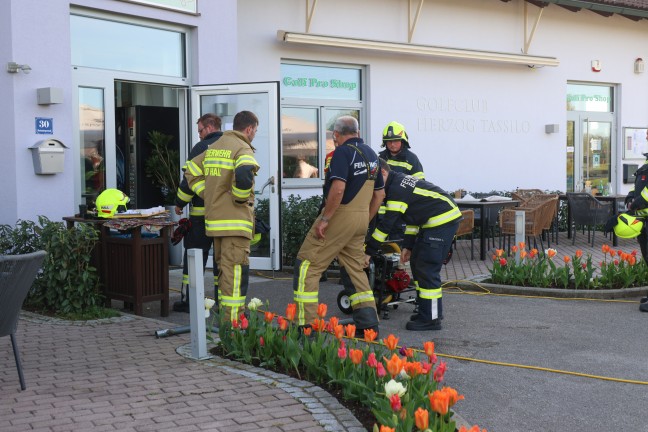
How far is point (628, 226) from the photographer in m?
9.27

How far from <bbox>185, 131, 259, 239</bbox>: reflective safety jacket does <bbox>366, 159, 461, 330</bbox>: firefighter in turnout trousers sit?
4.30 feet

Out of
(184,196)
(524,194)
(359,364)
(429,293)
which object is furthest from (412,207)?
(524,194)

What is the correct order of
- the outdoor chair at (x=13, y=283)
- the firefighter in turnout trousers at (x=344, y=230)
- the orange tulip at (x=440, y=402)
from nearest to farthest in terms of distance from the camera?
1. the orange tulip at (x=440, y=402)
2. the outdoor chair at (x=13, y=283)
3. the firefighter in turnout trousers at (x=344, y=230)

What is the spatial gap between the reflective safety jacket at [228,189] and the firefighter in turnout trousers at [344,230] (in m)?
0.65

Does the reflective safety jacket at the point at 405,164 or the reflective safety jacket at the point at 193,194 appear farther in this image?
the reflective safety jacket at the point at 405,164

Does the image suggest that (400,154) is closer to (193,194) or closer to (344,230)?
(193,194)

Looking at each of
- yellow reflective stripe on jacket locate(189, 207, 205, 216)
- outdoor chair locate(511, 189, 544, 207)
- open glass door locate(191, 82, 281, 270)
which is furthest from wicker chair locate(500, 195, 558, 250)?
yellow reflective stripe on jacket locate(189, 207, 205, 216)

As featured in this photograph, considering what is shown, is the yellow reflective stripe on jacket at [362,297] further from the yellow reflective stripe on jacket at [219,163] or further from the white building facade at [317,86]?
the white building facade at [317,86]

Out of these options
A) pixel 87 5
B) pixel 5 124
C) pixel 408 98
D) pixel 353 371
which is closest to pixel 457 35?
pixel 408 98

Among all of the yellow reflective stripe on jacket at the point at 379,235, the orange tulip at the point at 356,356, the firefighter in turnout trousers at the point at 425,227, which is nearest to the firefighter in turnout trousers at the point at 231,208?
the yellow reflective stripe on jacket at the point at 379,235

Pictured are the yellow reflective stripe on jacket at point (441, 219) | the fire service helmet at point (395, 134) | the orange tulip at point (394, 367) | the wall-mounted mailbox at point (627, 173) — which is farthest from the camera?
the wall-mounted mailbox at point (627, 173)

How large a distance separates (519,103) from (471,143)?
1.69 meters

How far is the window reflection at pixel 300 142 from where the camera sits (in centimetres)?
1429

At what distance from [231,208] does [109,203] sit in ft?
6.92
